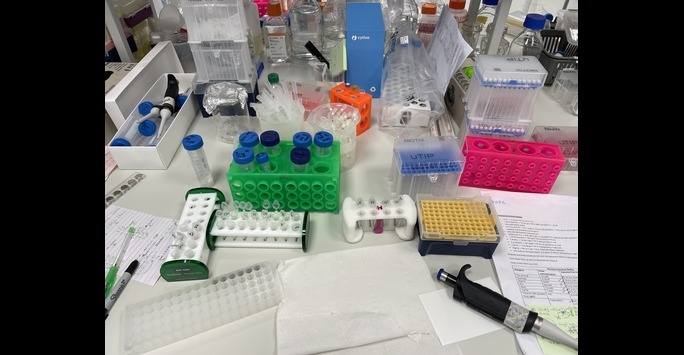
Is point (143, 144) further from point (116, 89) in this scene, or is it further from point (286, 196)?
point (286, 196)

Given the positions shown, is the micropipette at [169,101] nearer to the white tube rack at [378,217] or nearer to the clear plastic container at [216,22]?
the clear plastic container at [216,22]

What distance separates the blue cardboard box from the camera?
1.03m

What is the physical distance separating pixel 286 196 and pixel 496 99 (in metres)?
0.57

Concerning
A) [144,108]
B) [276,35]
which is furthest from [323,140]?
[276,35]

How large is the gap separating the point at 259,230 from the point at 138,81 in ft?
2.15

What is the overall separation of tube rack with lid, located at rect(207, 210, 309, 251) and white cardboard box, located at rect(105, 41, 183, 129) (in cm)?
47

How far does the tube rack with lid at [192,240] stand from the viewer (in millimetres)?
665

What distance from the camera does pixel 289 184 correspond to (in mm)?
762

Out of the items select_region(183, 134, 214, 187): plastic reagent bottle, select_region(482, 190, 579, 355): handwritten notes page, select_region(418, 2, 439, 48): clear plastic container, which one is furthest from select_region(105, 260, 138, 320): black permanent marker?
select_region(418, 2, 439, 48): clear plastic container

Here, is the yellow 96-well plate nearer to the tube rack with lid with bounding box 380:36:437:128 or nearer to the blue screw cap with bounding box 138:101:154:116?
the tube rack with lid with bounding box 380:36:437:128

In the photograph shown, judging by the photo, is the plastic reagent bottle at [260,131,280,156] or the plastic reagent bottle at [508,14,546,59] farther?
the plastic reagent bottle at [508,14,546,59]

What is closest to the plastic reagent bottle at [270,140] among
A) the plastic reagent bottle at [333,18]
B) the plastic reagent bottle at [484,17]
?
the plastic reagent bottle at [333,18]

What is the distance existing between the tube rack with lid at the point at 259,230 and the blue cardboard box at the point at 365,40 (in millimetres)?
574

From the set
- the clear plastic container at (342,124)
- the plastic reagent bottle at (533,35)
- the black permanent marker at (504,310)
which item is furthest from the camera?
the plastic reagent bottle at (533,35)
